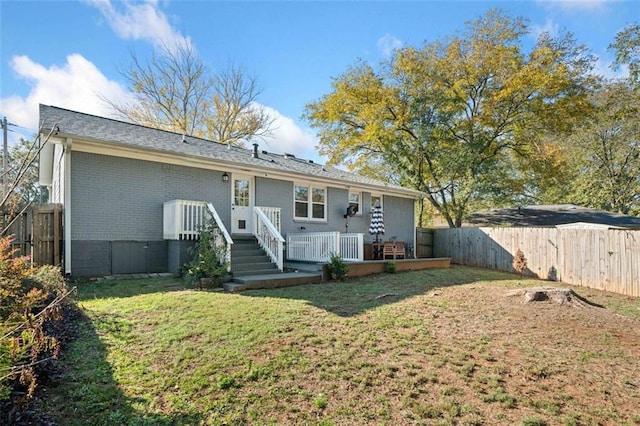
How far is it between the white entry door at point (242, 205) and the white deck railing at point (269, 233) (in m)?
0.34

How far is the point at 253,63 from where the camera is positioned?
25.3 metres

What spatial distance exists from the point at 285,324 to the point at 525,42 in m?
20.1

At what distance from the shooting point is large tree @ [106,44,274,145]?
22.8 metres

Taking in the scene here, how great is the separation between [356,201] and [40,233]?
10687 millimetres

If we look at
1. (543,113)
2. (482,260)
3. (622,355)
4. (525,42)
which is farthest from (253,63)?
(622,355)

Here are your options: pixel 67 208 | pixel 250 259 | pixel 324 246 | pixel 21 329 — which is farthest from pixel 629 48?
pixel 67 208

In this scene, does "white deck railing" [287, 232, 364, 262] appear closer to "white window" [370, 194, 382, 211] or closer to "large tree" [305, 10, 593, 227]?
"white window" [370, 194, 382, 211]

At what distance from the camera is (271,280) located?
26.9 feet

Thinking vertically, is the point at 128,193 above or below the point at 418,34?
below

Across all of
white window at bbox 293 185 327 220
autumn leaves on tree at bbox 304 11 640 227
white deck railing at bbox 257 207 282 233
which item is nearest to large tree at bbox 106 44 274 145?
autumn leaves on tree at bbox 304 11 640 227

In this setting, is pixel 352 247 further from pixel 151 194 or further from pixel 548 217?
pixel 548 217

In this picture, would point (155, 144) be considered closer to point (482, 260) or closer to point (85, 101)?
point (482, 260)

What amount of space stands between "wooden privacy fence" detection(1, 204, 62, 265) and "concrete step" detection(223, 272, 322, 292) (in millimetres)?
4074

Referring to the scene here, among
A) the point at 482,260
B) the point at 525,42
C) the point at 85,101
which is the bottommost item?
the point at 482,260
